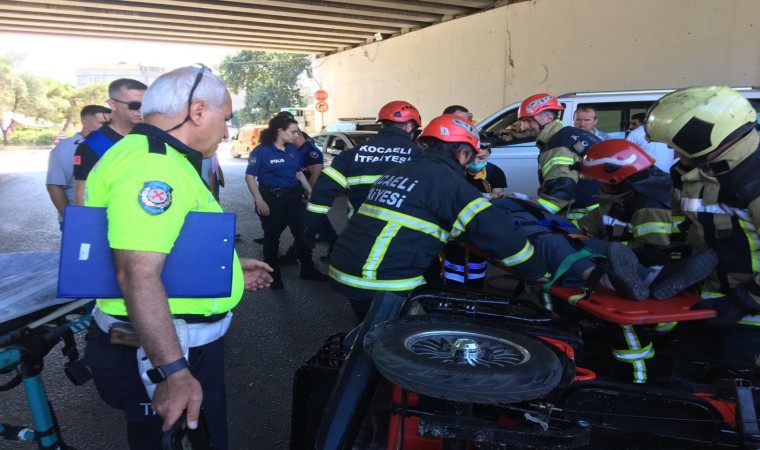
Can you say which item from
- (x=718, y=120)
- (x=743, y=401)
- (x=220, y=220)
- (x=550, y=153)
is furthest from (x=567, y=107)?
(x=220, y=220)

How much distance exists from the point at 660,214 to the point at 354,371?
2091 millimetres

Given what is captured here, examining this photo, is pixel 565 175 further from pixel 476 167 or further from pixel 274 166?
pixel 274 166

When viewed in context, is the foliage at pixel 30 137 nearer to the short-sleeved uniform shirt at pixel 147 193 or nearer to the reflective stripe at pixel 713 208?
the short-sleeved uniform shirt at pixel 147 193

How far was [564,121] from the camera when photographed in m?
6.82

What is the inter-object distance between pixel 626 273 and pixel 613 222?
831 millimetres

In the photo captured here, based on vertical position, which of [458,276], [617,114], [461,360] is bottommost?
[458,276]

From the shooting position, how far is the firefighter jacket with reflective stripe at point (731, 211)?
202cm

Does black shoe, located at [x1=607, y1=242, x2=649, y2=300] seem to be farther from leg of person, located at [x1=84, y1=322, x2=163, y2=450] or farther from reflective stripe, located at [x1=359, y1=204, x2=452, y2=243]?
leg of person, located at [x1=84, y1=322, x2=163, y2=450]

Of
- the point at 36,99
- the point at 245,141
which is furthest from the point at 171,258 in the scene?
the point at 36,99

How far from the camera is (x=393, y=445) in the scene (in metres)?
1.59

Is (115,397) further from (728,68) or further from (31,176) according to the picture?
(31,176)

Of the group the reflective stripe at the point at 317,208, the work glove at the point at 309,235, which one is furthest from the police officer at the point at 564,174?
the work glove at the point at 309,235

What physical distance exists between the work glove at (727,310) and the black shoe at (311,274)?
13.5ft

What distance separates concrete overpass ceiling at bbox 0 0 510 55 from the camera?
502 inches
